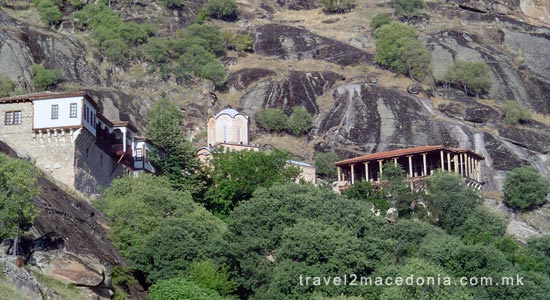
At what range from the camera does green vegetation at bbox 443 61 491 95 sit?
119500 millimetres

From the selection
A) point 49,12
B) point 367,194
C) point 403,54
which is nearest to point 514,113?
point 403,54

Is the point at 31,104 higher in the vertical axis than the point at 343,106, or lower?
higher

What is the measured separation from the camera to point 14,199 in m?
48.1

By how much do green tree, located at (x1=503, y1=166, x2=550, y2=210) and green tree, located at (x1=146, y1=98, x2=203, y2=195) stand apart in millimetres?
28342

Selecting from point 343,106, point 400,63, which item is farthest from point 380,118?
point 400,63

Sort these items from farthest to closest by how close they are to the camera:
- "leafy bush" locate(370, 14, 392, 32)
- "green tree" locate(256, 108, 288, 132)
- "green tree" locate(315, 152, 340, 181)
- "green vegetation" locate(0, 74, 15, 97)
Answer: "leafy bush" locate(370, 14, 392, 32) < "green tree" locate(256, 108, 288, 132) < "green tree" locate(315, 152, 340, 181) < "green vegetation" locate(0, 74, 15, 97)

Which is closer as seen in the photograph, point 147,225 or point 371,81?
point 147,225

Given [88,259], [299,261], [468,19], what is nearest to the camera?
[88,259]

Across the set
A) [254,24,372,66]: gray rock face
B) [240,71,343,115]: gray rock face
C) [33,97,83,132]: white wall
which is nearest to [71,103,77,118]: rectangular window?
[33,97,83,132]: white wall

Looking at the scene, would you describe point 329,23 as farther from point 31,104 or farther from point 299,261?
point 299,261

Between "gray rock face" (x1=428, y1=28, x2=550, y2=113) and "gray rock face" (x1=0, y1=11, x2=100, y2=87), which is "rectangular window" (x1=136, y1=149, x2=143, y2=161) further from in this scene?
"gray rock face" (x1=428, y1=28, x2=550, y2=113)

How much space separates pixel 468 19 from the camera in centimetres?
14138

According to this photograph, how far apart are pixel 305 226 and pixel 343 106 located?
52675 millimetres

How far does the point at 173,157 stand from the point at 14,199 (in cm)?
2923
